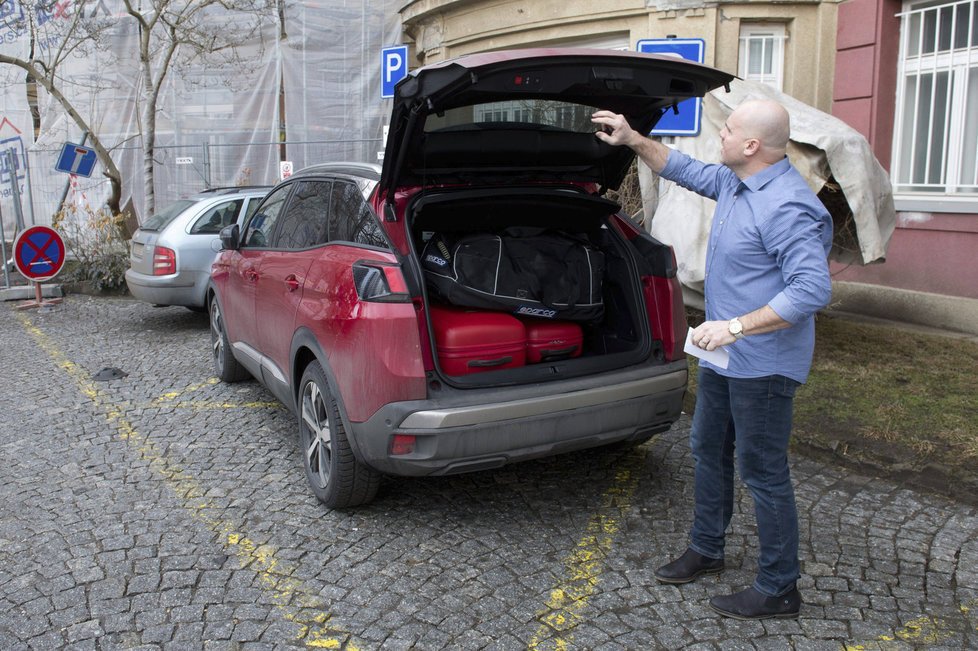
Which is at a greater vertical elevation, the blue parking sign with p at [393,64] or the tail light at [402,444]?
the blue parking sign with p at [393,64]

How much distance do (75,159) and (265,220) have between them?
7.51m

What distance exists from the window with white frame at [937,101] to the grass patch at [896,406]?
6.35 ft

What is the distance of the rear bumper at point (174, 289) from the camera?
865cm

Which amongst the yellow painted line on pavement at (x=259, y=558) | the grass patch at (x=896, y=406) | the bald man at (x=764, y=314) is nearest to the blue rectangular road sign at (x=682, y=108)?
the grass patch at (x=896, y=406)

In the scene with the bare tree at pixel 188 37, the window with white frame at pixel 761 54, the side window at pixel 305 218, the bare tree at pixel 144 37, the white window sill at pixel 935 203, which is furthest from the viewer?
the bare tree at pixel 188 37

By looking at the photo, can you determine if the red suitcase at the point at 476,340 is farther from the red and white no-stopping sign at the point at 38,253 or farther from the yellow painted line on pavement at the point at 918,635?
the red and white no-stopping sign at the point at 38,253

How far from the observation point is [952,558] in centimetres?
355

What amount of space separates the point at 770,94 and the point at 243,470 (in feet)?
16.4

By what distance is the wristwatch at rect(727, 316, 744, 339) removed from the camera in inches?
112

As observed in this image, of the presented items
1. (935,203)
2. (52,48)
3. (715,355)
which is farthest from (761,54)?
(52,48)

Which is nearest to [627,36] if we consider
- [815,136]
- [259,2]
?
[815,136]

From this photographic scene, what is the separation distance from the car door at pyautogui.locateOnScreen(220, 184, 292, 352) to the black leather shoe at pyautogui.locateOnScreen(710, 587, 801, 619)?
328 centimetres

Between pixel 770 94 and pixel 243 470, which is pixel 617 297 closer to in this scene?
pixel 243 470

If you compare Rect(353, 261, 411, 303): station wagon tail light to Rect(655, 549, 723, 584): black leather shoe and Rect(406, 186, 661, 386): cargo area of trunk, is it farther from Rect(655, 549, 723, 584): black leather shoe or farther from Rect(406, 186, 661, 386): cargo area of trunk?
Rect(655, 549, 723, 584): black leather shoe
